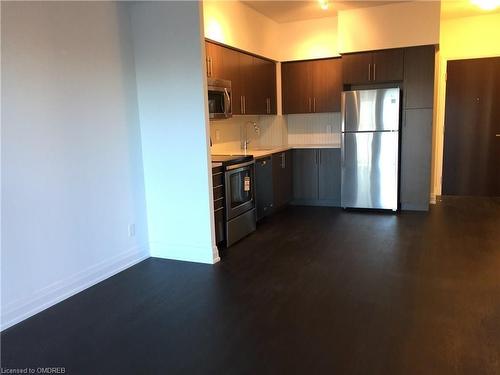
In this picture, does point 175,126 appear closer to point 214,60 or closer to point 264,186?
point 214,60

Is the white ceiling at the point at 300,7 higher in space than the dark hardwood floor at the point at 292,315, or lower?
higher

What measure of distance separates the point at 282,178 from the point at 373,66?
1927mm

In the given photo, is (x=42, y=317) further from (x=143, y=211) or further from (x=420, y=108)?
(x=420, y=108)

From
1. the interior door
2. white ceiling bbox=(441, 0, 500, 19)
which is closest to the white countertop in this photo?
the interior door

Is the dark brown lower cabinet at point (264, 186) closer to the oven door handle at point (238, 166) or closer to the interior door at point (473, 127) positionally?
the oven door handle at point (238, 166)

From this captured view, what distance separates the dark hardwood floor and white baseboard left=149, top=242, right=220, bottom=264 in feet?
0.30

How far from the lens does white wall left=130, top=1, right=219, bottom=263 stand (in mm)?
3553

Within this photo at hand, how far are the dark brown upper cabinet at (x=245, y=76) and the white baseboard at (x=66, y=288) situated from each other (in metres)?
2.04

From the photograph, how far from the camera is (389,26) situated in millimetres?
5281

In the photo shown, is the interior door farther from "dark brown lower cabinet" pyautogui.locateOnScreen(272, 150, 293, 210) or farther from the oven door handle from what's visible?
the oven door handle

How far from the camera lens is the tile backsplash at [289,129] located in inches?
241

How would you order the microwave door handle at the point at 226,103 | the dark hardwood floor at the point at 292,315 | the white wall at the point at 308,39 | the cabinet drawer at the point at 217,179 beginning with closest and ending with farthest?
the dark hardwood floor at the point at 292,315 → the cabinet drawer at the point at 217,179 → the microwave door handle at the point at 226,103 → the white wall at the point at 308,39

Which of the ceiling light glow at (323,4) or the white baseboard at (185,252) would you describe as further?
the ceiling light glow at (323,4)

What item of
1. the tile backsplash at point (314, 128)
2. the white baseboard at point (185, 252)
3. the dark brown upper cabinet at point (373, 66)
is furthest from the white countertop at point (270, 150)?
the white baseboard at point (185, 252)
